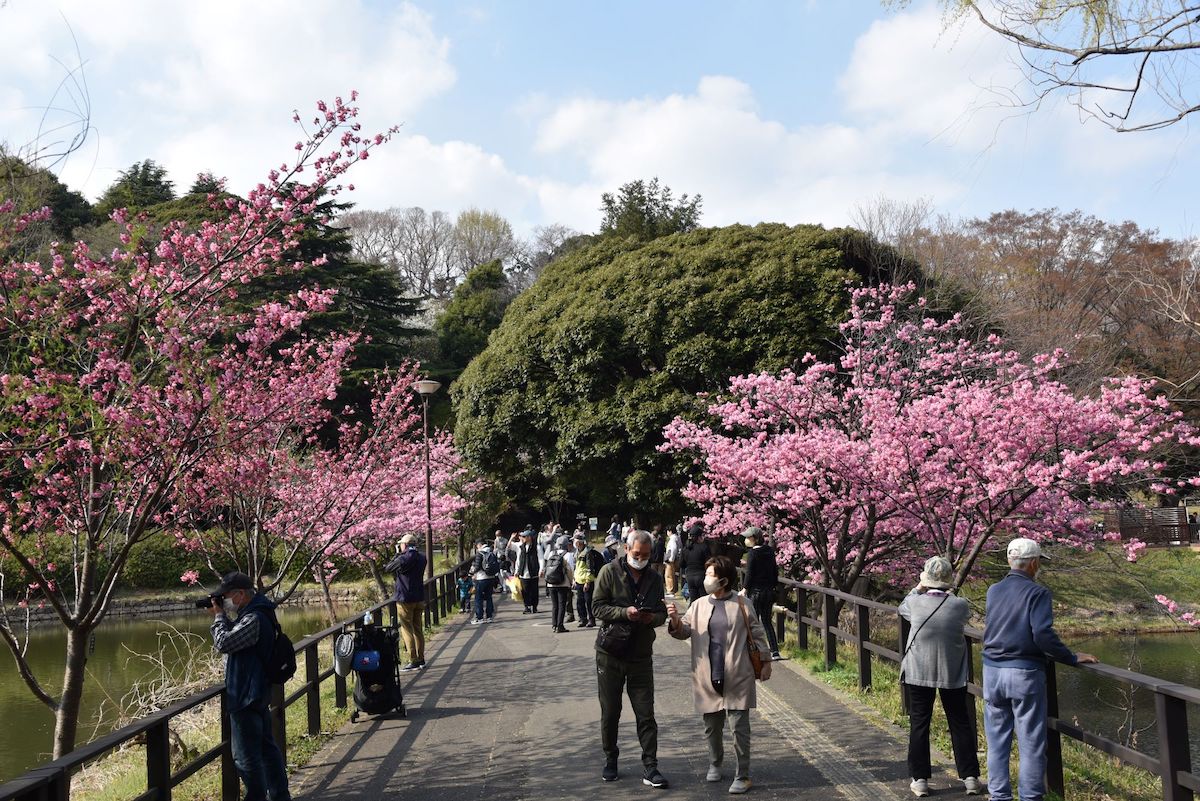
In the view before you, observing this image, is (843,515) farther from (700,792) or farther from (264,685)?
(264,685)

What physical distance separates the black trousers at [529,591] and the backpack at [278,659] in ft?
48.0

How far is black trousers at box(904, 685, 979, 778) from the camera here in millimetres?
6484

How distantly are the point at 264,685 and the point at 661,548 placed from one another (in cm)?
2249

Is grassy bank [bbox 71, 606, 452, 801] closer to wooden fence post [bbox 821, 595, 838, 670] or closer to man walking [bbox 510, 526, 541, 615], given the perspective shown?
wooden fence post [bbox 821, 595, 838, 670]

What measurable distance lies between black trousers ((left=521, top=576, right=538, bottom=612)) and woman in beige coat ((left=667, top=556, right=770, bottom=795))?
1431cm

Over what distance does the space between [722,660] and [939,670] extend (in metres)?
1.45

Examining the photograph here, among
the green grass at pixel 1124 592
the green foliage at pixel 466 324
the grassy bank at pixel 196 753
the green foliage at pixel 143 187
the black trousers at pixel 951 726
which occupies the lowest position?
the green grass at pixel 1124 592

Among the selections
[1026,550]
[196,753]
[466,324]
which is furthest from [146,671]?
[466,324]

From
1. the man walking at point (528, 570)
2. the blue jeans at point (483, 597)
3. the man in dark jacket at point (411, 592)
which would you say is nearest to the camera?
the man in dark jacket at point (411, 592)

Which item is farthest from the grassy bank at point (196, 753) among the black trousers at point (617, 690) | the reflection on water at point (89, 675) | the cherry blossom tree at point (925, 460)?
the cherry blossom tree at point (925, 460)

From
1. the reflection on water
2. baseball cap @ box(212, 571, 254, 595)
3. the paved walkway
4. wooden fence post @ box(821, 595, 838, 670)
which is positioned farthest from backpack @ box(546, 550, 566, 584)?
baseball cap @ box(212, 571, 254, 595)

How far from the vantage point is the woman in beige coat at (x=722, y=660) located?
6.62 metres

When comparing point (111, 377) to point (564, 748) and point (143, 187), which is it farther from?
point (143, 187)

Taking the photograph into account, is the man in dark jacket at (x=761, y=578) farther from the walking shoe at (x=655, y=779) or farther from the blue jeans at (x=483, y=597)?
the blue jeans at (x=483, y=597)
